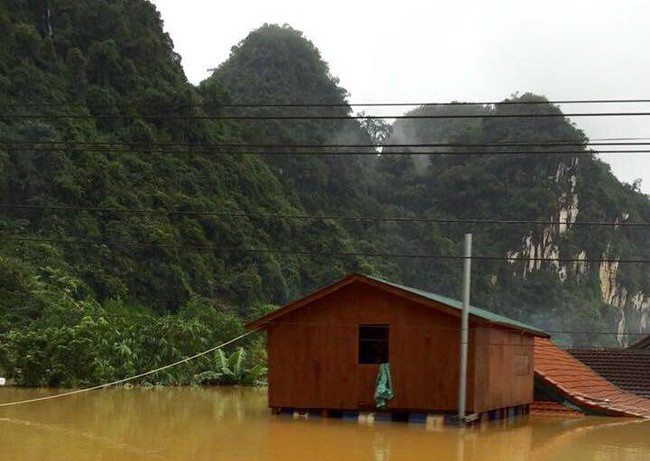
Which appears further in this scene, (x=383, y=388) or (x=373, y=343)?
(x=373, y=343)

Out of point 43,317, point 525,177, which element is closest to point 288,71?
point 525,177

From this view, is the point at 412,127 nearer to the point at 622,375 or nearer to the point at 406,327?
the point at 622,375

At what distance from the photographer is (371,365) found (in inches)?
751

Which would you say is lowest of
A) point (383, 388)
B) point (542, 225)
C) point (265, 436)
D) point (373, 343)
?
point (265, 436)

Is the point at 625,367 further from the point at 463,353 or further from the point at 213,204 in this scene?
the point at 213,204

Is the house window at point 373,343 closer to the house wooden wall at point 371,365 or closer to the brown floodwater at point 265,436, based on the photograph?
the house wooden wall at point 371,365

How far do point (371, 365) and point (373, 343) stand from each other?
49.0 inches

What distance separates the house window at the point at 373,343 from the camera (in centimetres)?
1947

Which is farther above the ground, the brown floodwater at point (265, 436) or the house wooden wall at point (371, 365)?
the house wooden wall at point (371, 365)

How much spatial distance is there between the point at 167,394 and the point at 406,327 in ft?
32.4

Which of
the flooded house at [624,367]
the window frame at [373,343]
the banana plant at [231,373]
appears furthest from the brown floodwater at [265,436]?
the banana plant at [231,373]

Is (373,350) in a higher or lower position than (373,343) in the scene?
lower

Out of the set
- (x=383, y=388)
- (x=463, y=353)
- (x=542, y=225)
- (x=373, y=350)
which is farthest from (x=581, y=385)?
(x=542, y=225)

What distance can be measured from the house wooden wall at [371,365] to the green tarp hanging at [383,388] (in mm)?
207
